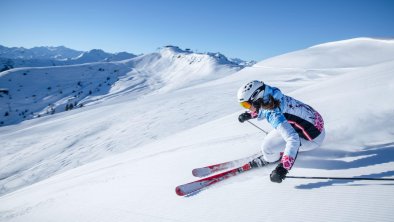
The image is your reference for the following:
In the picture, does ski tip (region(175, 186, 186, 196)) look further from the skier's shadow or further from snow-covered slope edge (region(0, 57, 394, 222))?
the skier's shadow

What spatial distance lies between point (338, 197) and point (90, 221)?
4.04 meters

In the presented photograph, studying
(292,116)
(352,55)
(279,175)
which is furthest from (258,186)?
(352,55)

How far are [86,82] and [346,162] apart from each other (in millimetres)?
107896

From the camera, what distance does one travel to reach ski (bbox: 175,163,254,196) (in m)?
4.70

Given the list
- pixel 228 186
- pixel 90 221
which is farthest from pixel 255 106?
pixel 90 221

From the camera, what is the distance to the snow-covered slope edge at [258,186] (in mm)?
3441

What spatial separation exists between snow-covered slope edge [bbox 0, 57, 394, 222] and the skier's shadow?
0.01m

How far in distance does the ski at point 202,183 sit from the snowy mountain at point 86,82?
6447 cm

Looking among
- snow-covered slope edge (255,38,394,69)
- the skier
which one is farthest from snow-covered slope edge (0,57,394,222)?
snow-covered slope edge (255,38,394,69)

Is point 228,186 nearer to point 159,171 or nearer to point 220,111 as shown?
point 159,171

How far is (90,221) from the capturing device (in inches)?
186

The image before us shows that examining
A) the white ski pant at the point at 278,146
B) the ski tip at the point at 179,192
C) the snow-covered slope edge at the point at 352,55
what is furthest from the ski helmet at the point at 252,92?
the snow-covered slope edge at the point at 352,55

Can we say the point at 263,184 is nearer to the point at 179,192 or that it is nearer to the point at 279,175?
the point at 279,175

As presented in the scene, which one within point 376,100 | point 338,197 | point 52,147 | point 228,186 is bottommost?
point 52,147
